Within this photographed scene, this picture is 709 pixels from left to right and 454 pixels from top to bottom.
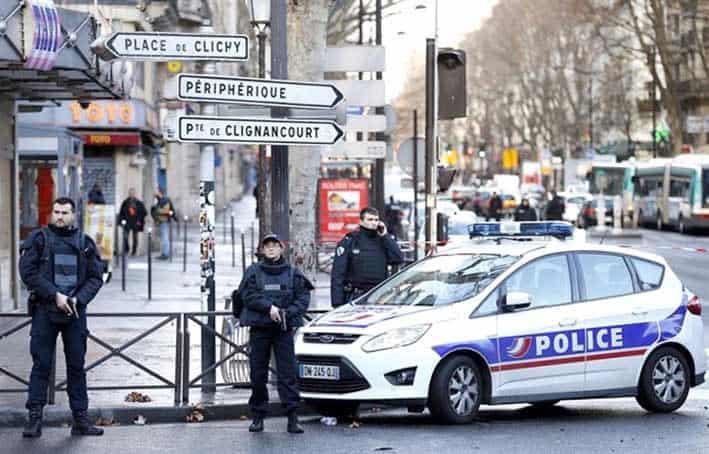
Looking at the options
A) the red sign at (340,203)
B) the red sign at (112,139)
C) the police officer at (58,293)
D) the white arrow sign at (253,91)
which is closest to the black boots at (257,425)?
the police officer at (58,293)

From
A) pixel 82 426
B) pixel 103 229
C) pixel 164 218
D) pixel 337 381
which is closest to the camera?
pixel 82 426

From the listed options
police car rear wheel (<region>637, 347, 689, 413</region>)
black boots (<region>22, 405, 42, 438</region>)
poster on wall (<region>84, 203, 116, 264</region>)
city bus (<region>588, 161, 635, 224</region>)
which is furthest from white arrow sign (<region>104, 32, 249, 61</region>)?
city bus (<region>588, 161, 635, 224</region>)

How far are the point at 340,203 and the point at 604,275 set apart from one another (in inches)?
970

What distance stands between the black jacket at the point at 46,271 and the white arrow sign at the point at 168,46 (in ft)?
7.46

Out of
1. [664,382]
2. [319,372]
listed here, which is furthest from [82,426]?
[664,382]

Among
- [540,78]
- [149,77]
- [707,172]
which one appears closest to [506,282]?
[149,77]

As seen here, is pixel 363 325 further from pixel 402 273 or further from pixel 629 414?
pixel 629 414

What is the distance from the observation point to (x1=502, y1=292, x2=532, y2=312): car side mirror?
13656mm

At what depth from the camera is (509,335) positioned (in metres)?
13.7

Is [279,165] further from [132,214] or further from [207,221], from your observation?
[132,214]

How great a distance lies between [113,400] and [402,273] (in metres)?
2.83

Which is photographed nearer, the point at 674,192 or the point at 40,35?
the point at 40,35

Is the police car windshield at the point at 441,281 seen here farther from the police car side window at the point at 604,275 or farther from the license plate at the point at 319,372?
the license plate at the point at 319,372

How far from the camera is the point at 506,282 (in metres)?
13.9
